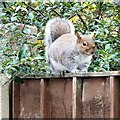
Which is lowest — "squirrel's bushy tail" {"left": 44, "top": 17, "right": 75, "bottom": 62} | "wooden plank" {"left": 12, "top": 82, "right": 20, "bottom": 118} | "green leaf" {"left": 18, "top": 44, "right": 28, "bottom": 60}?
"wooden plank" {"left": 12, "top": 82, "right": 20, "bottom": 118}

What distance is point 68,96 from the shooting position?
150 centimetres

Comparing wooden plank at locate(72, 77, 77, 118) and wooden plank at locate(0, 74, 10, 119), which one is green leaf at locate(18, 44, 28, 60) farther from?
wooden plank at locate(72, 77, 77, 118)

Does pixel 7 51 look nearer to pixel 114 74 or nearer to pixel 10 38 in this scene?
pixel 10 38

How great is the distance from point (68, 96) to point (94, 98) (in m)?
0.13

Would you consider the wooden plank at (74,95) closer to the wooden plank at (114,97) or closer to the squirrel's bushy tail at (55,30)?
the wooden plank at (114,97)

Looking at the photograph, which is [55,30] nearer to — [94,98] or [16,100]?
[16,100]

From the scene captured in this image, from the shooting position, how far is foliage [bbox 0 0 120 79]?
5.65ft

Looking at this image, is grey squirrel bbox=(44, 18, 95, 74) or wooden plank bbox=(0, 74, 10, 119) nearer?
wooden plank bbox=(0, 74, 10, 119)

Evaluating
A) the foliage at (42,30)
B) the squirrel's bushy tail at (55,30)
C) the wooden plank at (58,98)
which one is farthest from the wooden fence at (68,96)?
the squirrel's bushy tail at (55,30)

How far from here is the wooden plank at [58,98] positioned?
4.94 ft

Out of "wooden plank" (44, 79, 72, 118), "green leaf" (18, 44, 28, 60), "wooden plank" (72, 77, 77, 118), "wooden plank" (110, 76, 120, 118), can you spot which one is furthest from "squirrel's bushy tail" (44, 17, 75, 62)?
"wooden plank" (110, 76, 120, 118)

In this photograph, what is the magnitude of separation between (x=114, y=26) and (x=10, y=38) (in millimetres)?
729

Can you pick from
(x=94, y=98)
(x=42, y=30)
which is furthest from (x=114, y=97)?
(x=42, y=30)

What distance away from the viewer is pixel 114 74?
1.35 meters
